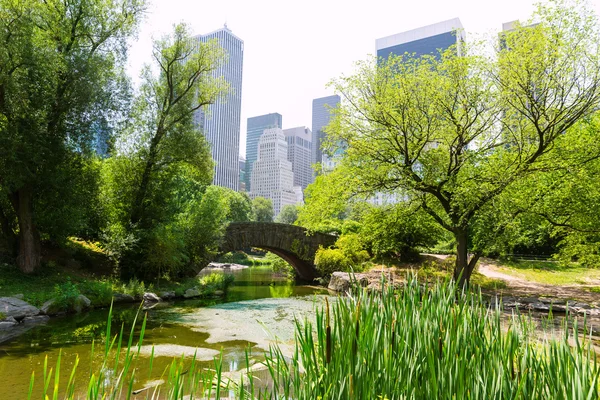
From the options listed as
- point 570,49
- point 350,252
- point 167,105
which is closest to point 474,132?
point 570,49

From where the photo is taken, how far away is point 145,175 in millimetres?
16562

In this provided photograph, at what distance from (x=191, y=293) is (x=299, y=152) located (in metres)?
157

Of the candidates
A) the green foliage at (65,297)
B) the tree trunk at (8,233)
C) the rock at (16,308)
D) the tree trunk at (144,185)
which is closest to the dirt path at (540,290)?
the green foliage at (65,297)

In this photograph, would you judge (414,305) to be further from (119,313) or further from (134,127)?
(134,127)

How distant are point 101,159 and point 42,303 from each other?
24.7 ft

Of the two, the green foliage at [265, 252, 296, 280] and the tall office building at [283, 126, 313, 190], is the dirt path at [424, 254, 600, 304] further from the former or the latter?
the tall office building at [283, 126, 313, 190]

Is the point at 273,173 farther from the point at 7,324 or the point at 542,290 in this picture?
the point at 7,324

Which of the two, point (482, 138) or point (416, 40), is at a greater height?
point (416, 40)

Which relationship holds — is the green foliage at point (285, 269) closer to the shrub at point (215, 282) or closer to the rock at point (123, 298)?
the shrub at point (215, 282)

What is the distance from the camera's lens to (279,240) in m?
22.1

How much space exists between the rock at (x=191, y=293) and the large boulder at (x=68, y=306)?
4.42 metres

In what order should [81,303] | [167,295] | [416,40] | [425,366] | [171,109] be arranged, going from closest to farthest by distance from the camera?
[425,366]
[81,303]
[167,295]
[171,109]
[416,40]

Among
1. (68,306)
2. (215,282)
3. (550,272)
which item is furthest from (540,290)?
(68,306)

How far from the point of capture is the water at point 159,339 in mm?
5686
